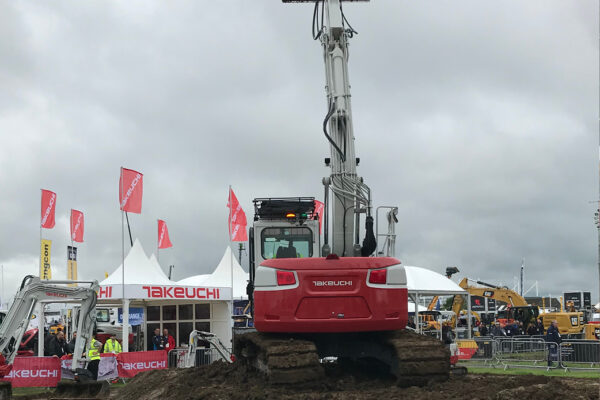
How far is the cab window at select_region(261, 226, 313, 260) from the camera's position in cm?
1395

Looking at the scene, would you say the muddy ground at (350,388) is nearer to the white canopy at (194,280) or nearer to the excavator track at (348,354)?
the excavator track at (348,354)

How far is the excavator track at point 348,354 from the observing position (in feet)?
33.2

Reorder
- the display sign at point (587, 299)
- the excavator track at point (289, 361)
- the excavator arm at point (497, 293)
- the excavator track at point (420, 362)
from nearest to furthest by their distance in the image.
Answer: the excavator track at point (289, 361) → the excavator track at point (420, 362) → the excavator arm at point (497, 293) → the display sign at point (587, 299)

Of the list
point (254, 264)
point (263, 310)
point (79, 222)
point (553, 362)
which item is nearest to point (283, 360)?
A: point (263, 310)

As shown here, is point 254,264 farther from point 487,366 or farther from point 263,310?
point 487,366

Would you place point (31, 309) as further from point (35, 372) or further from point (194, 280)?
point (194, 280)

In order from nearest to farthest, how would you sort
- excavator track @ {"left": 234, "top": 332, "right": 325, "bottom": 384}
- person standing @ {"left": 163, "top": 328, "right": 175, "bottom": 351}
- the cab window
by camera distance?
excavator track @ {"left": 234, "top": 332, "right": 325, "bottom": 384}
the cab window
person standing @ {"left": 163, "top": 328, "right": 175, "bottom": 351}

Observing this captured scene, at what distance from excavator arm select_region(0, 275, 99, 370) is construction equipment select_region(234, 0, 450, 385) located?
332 inches

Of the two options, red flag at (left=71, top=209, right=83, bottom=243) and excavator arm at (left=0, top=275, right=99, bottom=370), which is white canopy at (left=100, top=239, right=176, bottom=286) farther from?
red flag at (left=71, top=209, right=83, bottom=243)

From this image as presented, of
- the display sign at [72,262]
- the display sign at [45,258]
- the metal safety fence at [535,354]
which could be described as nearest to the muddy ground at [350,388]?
the metal safety fence at [535,354]

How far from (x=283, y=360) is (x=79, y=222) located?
2882 centimetres

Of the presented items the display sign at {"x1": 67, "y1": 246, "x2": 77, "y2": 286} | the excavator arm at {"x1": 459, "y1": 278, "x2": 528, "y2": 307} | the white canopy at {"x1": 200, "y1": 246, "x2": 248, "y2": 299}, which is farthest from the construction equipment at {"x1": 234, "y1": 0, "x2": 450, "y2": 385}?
the excavator arm at {"x1": 459, "y1": 278, "x2": 528, "y2": 307}

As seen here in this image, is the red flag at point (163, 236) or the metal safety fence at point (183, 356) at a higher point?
the red flag at point (163, 236)

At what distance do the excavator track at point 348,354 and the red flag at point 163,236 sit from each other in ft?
107
